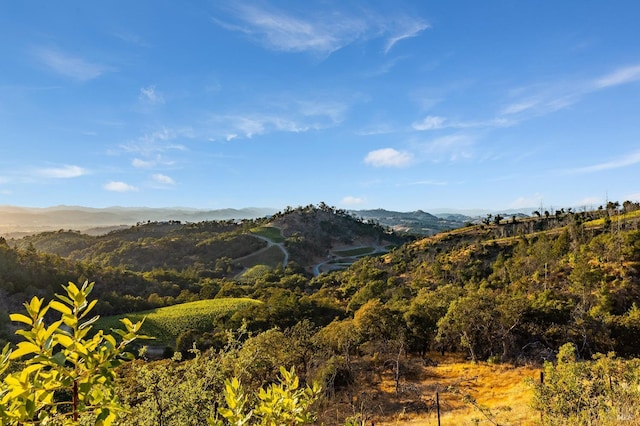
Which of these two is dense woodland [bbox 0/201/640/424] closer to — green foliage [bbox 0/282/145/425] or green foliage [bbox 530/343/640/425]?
green foliage [bbox 0/282/145/425]

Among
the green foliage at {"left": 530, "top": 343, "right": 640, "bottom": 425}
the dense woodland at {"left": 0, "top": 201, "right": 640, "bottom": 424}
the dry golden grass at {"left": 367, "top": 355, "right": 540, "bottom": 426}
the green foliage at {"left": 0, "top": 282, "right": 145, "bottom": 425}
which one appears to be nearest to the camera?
the green foliage at {"left": 0, "top": 282, "right": 145, "bottom": 425}

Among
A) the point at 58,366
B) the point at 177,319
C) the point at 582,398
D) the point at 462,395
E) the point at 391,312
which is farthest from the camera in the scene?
Result: the point at 177,319

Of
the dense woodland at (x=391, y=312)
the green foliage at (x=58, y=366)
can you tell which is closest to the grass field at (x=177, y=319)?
the dense woodland at (x=391, y=312)

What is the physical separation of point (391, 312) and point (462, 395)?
34.6 ft

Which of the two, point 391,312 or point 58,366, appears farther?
point 391,312

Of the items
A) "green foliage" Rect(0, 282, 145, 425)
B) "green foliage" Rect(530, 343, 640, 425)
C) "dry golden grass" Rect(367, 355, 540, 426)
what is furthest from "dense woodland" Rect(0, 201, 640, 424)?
"green foliage" Rect(530, 343, 640, 425)

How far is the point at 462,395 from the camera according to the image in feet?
62.4

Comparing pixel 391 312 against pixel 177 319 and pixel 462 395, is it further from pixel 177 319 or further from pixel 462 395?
pixel 177 319

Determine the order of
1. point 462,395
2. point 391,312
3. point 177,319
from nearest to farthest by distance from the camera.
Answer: point 462,395, point 391,312, point 177,319

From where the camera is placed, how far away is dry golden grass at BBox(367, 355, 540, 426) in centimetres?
1738

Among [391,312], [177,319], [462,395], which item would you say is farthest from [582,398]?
[177,319]

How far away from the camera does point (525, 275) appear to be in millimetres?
48000

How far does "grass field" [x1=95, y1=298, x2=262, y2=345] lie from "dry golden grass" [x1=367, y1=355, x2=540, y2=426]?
2774cm

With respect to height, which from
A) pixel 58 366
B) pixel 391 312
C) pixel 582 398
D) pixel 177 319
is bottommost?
pixel 177 319
